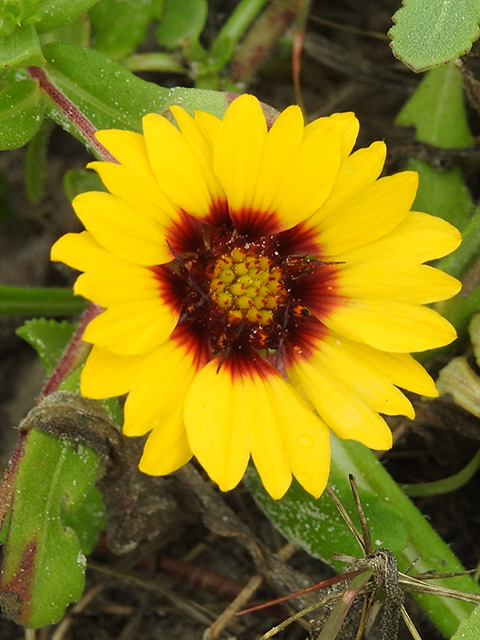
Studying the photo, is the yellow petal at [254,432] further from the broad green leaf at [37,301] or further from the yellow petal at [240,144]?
the broad green leaf at [37,301]

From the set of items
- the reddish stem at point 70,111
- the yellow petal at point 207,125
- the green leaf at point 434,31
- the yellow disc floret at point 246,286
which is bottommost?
the yellow disc floret at point 246,286

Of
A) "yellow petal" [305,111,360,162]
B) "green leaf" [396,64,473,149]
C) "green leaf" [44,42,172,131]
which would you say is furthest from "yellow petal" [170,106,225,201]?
"green leaf" [396,64,473,149]

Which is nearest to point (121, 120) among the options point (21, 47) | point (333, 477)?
point (21, 47)

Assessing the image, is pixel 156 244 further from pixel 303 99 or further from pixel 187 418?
pixel 303 99

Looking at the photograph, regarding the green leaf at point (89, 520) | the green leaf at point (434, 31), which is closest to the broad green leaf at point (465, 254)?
the green leaf at point (434, 31)

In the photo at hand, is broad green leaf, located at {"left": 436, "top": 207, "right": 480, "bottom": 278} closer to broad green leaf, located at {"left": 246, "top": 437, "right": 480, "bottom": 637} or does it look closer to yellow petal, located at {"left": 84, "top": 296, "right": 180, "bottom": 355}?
broad green leaf, located at {"left": 246, "top": 437, "right": 480, "bottom": 637}
